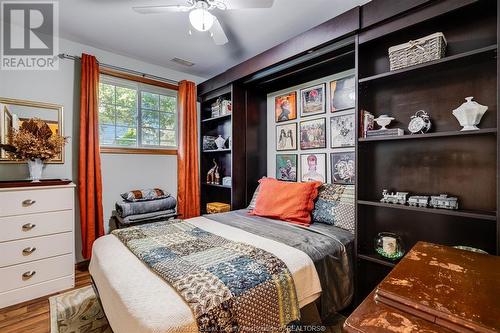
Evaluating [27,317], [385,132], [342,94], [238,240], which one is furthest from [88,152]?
[385,132]

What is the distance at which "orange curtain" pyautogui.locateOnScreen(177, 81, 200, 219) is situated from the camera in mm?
3330

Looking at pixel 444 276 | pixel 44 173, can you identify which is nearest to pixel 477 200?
pixel 444 276

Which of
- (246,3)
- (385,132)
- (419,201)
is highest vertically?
(246,3)

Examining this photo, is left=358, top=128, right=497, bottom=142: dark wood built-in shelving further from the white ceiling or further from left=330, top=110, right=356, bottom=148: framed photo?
the white ceiling

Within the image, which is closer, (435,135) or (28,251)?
(435,135)

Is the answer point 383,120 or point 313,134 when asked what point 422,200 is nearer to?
point 383,120

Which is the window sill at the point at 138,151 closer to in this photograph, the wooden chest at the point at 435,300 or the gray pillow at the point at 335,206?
the gray pillow at the point at 335,206

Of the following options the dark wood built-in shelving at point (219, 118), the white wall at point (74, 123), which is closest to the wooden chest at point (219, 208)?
the white wall at point (74, 123)

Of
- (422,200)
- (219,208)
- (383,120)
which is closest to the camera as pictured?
(422,200)

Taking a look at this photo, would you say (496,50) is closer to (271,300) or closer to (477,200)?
(477,200)

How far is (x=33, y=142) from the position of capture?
2.17 meters

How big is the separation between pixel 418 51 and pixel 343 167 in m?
1.10

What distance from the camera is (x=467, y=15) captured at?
1.50 meters

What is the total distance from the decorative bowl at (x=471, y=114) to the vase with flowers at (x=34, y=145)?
327 centimetres
